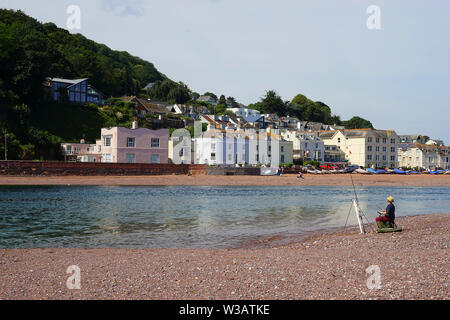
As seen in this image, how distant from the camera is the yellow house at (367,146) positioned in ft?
328

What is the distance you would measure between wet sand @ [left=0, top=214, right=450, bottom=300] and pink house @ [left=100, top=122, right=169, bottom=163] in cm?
4841

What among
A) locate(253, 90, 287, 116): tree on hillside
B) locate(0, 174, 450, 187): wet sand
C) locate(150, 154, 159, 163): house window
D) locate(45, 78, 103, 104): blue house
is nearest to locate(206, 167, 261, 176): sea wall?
locate(0, 174, 450, 187): wet sand

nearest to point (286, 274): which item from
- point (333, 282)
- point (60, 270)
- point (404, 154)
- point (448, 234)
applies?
point (333, 282)

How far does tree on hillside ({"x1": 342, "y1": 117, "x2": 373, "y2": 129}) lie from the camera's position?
180 m

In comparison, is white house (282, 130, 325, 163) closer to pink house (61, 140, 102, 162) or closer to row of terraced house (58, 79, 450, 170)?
row of terraced house (58, 79, 450, 170)

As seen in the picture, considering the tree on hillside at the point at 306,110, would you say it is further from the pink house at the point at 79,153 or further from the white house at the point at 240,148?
the pink house at the point at 79,153

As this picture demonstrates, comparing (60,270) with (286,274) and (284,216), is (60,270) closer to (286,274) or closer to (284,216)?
(286,274)

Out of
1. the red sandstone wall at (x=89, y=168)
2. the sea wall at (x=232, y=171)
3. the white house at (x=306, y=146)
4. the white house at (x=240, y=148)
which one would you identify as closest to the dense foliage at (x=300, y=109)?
the white house at (x=306, y=146)

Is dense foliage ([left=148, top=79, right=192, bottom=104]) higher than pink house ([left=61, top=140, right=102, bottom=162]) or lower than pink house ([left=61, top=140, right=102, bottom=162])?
higher

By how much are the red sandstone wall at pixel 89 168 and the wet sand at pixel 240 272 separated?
42.0 metres

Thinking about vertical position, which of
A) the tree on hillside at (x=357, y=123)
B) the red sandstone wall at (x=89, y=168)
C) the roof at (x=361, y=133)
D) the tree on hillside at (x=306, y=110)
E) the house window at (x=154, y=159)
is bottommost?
the red sandstone wall at (x=89, y=168)

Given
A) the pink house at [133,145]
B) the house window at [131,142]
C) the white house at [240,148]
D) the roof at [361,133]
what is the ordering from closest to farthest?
the pink house at [133,145] → the house window at [131,142] → the white house at [240,148] → the roof at [361,133]

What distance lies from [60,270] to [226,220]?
1278cm

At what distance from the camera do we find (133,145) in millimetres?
61656
